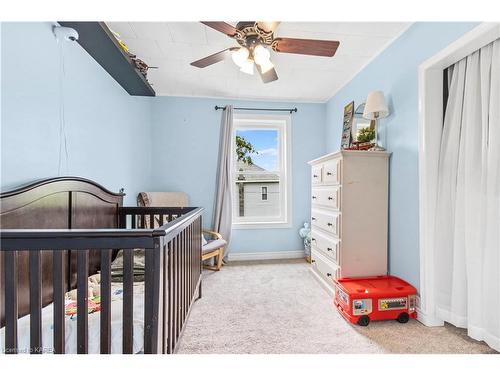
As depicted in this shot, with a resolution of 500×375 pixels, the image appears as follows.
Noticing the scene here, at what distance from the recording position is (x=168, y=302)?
3.57 feet

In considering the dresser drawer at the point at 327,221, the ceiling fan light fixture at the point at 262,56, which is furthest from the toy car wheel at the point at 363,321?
the ceiling fan light fixture at the point at 262,56

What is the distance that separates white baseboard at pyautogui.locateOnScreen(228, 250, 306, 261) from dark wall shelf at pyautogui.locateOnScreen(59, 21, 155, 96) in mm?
2380

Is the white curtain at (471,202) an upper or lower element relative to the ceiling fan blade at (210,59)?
lower

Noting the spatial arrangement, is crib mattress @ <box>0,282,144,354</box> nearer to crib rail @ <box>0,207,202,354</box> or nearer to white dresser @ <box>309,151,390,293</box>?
crib rail @ <box>0,207,202,354</box>

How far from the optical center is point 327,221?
2332 mm

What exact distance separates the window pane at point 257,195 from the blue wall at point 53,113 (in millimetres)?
1562

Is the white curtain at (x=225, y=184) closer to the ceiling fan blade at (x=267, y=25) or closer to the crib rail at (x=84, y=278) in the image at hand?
the ceiling fan blade at (x=267, y=25)

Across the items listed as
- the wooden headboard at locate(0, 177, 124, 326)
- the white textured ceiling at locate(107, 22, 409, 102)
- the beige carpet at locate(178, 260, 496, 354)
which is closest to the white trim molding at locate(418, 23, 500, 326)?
the beige carpet at locate(178, 260, 496, 354)

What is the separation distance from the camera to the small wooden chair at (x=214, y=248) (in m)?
2.77

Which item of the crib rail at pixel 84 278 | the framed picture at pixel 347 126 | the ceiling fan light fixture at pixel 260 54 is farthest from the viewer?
the framed picture at pixel 347 126

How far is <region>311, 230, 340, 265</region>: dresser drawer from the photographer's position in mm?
2145

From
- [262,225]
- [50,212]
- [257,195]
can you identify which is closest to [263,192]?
[257,195]

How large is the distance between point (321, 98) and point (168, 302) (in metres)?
3.26

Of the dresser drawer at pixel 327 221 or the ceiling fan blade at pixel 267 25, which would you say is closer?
the ceiling fan blade at pixel 267 25
